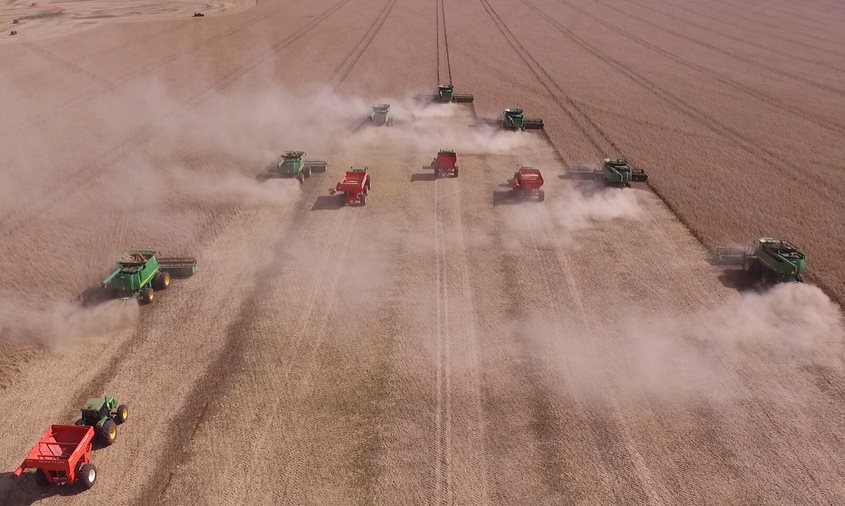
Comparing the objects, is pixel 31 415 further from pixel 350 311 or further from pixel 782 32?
pixel 782 32

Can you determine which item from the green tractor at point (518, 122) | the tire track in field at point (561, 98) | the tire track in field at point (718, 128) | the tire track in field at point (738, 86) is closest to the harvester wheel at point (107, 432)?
the tire track in field at point (561, 98)

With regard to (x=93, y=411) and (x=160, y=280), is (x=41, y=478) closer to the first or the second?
(x=93, y=411)

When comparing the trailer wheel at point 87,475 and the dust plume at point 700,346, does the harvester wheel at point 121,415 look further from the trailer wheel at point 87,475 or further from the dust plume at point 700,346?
the dust plume at point 700,346

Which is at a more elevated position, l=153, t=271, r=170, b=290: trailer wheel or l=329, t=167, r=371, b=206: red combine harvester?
l=329, t=167, r=371, b=206: red combine harvester

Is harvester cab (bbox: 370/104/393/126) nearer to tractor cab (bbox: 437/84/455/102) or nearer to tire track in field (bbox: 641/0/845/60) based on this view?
tractor cab (bbox: 437/84/455/102)

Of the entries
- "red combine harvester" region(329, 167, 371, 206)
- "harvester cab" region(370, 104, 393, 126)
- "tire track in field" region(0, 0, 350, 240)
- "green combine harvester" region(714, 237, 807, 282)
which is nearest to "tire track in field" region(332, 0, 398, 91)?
"tire track in field" region(0, 0, 350, 240)

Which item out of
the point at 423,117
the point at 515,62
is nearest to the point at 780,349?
the point at 423,117
